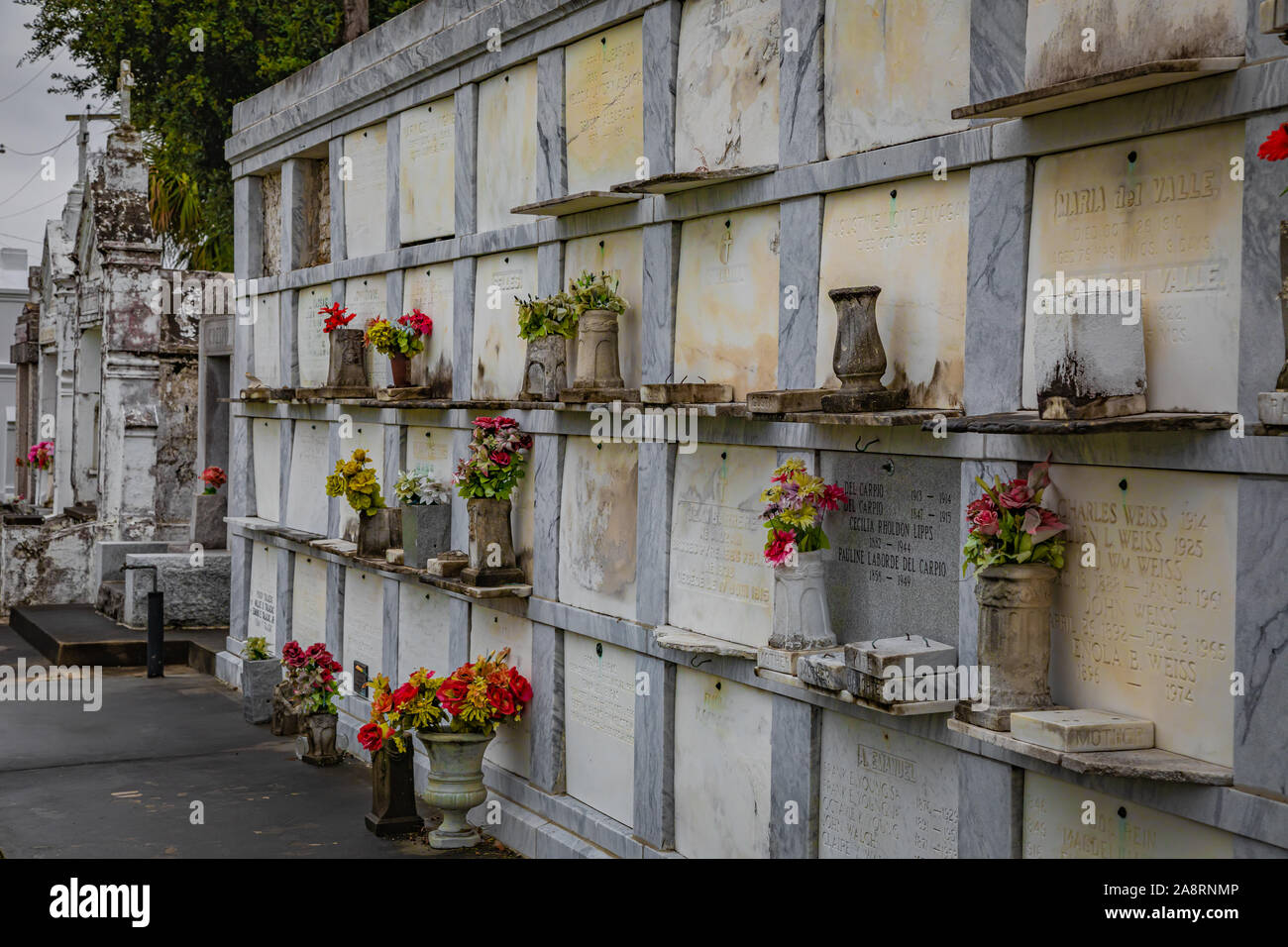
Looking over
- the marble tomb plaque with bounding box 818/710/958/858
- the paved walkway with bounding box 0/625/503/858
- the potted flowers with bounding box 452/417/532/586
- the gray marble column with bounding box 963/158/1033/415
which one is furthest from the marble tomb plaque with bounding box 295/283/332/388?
the gray marble column with bounding box 963/158/1033/415

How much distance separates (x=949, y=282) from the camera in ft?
16.4

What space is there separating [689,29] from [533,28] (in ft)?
5.07

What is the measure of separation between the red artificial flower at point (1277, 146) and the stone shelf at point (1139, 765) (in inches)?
65.6

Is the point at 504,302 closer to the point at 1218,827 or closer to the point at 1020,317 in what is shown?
the point at 1020,317

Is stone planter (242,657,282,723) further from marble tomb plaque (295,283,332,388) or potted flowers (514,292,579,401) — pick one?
potted flowers (514,292,579,401)

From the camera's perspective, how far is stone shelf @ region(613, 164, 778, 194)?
19.1 ft

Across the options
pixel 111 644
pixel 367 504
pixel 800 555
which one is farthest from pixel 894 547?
pixel 111 644

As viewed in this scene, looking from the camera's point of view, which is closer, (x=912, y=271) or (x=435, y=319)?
(x=912, y=271)

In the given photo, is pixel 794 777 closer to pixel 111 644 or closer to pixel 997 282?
pixel 997 282

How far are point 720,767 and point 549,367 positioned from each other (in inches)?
90.1

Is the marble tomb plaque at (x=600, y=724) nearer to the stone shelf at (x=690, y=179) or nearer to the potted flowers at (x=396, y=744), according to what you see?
the potted flowers at (x=396, y=744)

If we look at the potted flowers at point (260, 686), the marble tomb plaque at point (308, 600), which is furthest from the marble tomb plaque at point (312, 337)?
the potted flowers at point (260, 686)

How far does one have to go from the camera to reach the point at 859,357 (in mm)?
5074

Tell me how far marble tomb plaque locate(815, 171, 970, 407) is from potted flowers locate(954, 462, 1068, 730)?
2.02 ft
